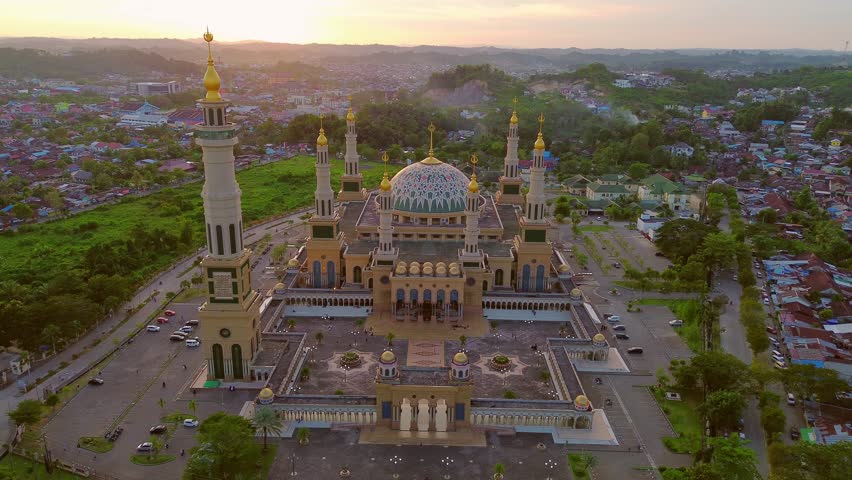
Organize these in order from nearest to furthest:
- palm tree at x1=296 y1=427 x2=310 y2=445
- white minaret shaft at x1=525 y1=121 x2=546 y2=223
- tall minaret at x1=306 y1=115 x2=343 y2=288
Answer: palm tree at x1=296 y1=427 x2=310 y2=445
white minaret shaft at x1=525 y1=121 x2=546 y2=223
tall minaret at x1=306 y1=115 x2=343 y2=288

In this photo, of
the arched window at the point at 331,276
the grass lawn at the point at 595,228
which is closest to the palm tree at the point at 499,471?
the arched window at the point at 331,276

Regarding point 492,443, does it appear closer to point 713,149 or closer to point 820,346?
point 820,346

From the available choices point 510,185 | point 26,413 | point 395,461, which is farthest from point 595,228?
point 26,413

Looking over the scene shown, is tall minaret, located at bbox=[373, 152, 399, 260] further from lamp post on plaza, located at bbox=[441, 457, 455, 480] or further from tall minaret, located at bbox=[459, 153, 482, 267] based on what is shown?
lamp post on plaza, located at bbox=[441, 457, 455, 480]

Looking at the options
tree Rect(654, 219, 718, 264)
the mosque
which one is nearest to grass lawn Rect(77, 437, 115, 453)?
the mosque

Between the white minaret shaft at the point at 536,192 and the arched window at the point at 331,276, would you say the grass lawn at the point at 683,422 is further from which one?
the arched window at the point at 331,276
